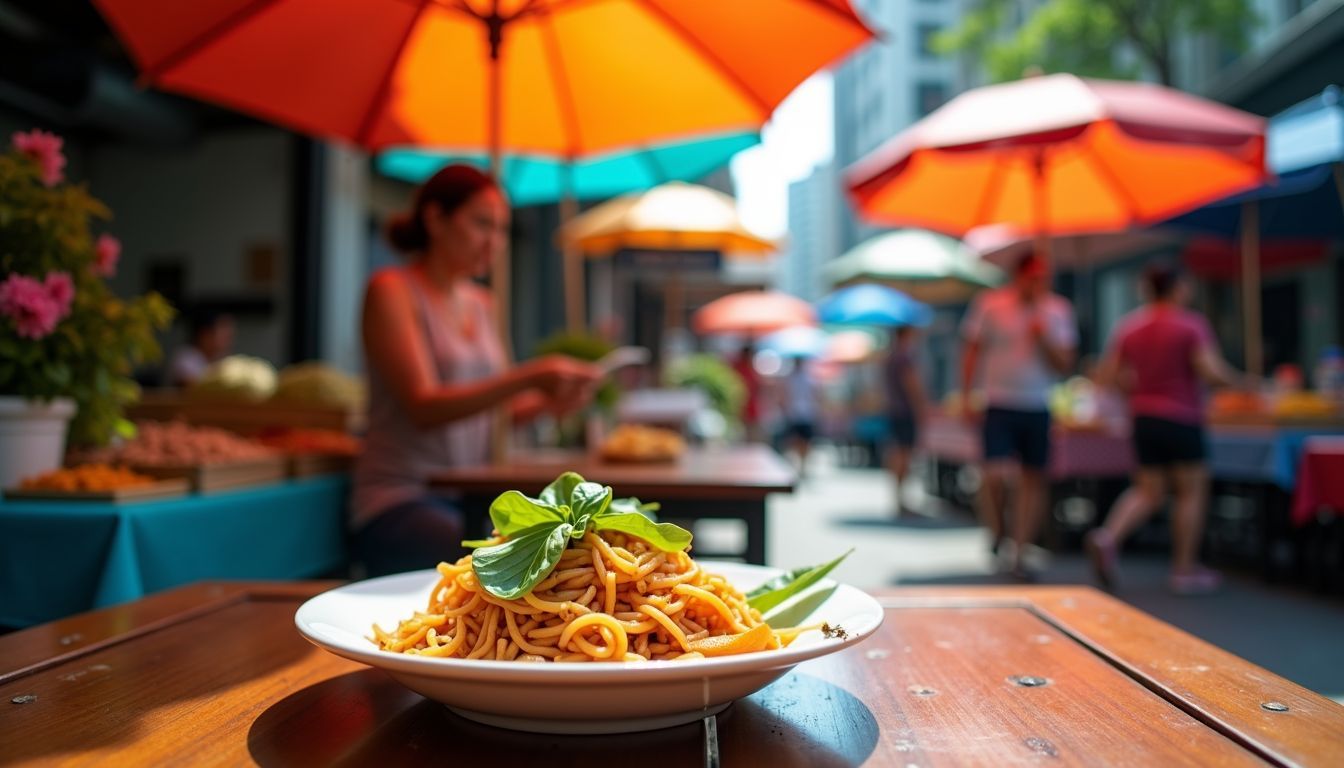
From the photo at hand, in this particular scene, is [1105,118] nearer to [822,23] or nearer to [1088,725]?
[822,23]

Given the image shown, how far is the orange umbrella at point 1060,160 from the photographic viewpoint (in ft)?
14.2

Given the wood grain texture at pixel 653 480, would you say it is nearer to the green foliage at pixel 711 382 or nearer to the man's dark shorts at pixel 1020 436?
the man's dark shorts at pixel 1020 436

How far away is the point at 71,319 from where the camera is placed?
88.0 inches

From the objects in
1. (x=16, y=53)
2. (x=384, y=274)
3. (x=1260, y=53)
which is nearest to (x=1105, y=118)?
(x=384, y=274)

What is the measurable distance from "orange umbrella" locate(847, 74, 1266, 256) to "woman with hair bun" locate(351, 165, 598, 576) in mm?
2692

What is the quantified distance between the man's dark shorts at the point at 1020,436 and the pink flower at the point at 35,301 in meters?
4.82

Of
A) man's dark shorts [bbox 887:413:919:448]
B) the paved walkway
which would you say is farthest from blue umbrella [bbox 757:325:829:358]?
man's dark shorts [bbox 887:413:919:448]

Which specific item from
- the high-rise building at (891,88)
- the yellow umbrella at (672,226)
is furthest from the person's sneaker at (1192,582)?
the high-rise building at (891,88)

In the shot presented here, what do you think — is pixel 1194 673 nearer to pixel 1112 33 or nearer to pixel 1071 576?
pixel 1071 576

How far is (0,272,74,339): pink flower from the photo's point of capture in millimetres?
2016

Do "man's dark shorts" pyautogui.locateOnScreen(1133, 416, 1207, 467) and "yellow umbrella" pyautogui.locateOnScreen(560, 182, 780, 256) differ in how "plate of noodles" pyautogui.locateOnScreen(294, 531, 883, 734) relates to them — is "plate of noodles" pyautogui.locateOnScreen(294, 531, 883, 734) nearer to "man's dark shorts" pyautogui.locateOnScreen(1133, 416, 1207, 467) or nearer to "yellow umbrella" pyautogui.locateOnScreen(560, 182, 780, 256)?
"man's dark shorts" pyautogui.locateOnScreen(1133, 416, 1207, 467)

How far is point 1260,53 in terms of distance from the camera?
1249 cm

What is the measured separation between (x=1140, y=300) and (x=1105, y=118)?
44.2 ft

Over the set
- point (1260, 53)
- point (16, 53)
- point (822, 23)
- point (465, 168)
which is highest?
point (1260, 53)
